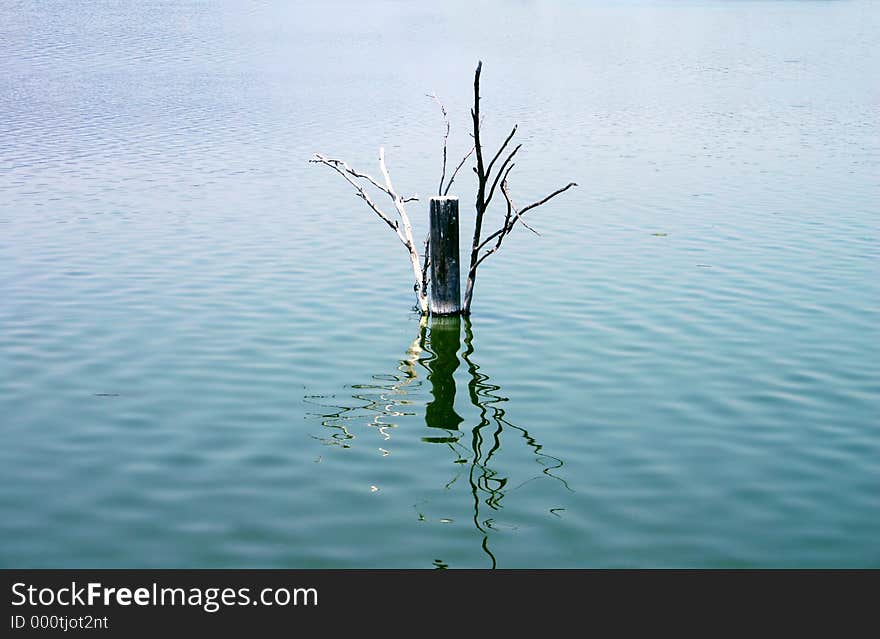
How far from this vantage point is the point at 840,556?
8633 mm

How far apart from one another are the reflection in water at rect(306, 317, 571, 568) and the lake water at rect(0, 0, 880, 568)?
43 mm

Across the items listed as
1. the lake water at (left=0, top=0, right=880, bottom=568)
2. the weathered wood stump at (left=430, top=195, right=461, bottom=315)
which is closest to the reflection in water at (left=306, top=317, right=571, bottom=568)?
the lake water at (left=0, top=0, right=880, bottom=568)

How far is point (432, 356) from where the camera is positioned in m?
14.3

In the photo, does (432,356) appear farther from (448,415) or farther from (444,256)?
(448,415)

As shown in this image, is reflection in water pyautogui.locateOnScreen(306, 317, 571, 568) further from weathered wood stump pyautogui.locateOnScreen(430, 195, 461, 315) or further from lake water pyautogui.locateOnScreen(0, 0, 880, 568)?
weathered wood stump pyautogui.locateOnScreen(430, 195, 461, 315)

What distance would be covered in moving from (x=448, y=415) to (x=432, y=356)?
2253 millimetres

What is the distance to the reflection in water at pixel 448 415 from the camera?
1005 cm

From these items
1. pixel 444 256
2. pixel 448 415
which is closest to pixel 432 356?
pixel 444 256

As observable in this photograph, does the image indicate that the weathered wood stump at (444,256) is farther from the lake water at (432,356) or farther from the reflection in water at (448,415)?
the reflection in water at (448,415)

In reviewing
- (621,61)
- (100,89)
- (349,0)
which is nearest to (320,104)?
(100,89)

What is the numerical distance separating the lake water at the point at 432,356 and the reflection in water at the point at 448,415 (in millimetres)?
43

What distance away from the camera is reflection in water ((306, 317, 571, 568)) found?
10.1 metres
